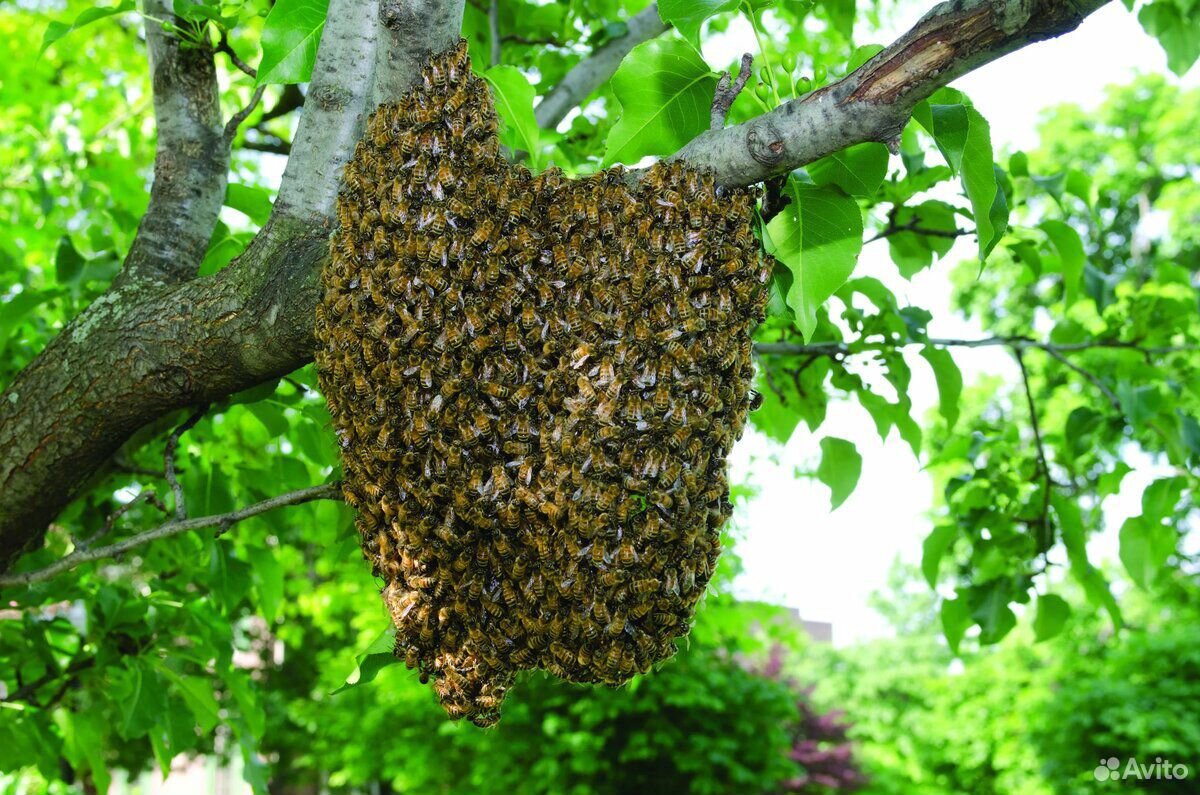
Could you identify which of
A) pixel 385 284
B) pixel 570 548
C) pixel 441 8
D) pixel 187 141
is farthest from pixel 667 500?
pixel 187 141

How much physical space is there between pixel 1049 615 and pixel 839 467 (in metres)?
1.22

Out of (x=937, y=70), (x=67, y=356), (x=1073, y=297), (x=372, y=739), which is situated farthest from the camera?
(x=372, y=739)

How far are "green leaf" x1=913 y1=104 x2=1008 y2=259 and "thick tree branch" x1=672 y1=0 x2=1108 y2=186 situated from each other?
13 centimetres

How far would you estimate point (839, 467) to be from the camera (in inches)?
122

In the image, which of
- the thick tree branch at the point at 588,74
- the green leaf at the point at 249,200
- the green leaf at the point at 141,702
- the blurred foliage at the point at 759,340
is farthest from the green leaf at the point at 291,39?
the green leaf at the point at 141,702

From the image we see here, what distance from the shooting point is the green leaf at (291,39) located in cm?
214

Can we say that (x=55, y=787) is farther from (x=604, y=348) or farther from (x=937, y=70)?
(x=937, y=70)

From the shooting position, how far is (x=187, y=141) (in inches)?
106

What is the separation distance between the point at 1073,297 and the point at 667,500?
2.40 meters

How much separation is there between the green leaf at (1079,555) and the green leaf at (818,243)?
2.00 metres

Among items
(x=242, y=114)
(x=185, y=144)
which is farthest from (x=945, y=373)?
(x=185, y=144)

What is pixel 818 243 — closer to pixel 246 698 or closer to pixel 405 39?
pixel 405 39

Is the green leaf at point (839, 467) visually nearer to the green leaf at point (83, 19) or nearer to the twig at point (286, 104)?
the green leaf at point (83, 19)

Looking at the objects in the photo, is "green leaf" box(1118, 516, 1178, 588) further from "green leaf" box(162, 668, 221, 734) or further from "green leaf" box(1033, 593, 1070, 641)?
"green leaf" box(162, 668, 221, 734)
